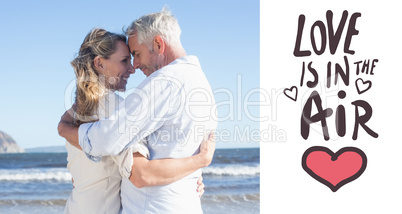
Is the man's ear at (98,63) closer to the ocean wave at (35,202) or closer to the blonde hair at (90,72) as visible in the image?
the blonde hair at (90,72)

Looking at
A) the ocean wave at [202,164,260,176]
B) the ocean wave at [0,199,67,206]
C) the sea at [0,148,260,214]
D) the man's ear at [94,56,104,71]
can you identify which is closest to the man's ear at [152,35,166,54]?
the man's ear at [94,56,104,71]

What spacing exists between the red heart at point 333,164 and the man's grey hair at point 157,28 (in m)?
2.83

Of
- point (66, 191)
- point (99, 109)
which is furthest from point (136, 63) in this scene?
point (66, 191)

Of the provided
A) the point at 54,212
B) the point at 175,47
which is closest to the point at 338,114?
the point at 175,47

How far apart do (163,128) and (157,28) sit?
1.71ft

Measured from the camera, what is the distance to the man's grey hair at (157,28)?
206 cm

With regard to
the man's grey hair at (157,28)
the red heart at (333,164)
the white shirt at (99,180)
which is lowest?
the red heart at (333,164)

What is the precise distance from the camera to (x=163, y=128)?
1829mm

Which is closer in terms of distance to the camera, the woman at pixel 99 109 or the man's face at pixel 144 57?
the woman at pixel 99 109

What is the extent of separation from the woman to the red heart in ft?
9.12

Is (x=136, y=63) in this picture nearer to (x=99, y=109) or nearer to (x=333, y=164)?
(x=99, y=109)

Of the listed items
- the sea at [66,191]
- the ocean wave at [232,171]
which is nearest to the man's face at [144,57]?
the sea at [66,191]

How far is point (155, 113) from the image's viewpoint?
5.82 ft

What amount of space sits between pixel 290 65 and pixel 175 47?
13.8 feet
